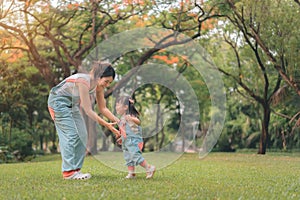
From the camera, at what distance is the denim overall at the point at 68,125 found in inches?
304

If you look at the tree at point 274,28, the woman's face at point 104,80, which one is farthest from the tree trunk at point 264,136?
the woman's face at point 104,80

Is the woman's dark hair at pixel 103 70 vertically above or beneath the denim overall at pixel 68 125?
above

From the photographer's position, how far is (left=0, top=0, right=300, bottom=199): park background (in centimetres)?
1967

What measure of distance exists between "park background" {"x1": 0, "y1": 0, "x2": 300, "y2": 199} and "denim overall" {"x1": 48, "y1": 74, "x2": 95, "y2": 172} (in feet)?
15.6

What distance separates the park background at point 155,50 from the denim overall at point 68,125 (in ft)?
15.6

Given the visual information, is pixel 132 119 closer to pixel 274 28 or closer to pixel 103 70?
pixel 103 70

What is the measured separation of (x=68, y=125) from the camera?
7.77 metres

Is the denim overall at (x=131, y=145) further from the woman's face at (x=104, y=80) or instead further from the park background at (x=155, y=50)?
the park background at (x=155, y=50)

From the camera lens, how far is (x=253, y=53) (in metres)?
23.5

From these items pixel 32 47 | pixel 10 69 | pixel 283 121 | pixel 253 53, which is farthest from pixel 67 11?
pixel 283 121

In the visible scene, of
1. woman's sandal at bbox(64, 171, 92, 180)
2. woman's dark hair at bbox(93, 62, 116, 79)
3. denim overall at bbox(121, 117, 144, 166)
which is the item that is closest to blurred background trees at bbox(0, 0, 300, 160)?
denim overall at bbox(121, 117, 144, 166)

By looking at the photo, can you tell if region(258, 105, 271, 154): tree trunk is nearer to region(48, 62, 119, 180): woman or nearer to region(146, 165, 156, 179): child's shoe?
region(146, 165, 156, 179): child's shoe

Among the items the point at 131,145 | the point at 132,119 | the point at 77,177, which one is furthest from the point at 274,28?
the point at 77,177

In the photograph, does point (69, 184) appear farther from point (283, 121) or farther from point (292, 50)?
point (283, 121)
